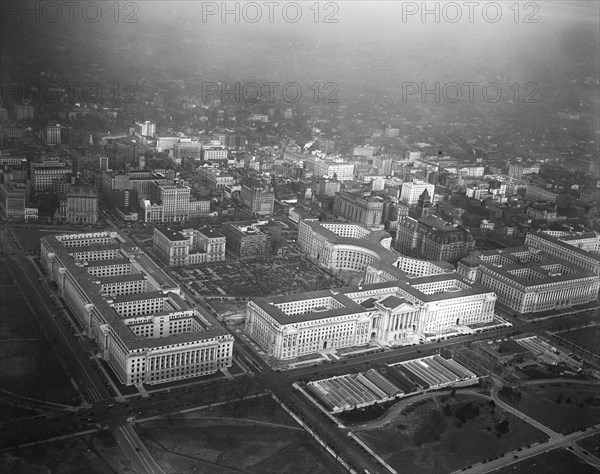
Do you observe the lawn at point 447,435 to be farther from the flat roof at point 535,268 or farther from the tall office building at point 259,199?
the tall office building at point 259,199

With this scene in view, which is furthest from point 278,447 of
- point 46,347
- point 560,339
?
point 560,339

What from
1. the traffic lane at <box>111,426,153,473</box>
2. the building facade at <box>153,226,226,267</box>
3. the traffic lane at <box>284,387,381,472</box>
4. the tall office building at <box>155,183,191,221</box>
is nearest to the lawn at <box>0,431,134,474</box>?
the traffic lane at <box>111,426,153,473</box>

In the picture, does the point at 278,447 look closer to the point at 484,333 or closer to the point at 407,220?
the point at 484,333

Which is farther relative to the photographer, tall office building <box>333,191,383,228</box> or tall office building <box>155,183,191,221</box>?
tall office building <box>333,191,383,228</box>

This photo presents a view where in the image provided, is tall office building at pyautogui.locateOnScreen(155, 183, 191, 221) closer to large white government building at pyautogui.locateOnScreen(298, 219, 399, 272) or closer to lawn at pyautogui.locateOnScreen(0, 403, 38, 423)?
large white government building at pyautogui.locateOnScreen(298, 219, 399, 272)

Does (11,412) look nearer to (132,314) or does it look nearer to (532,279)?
(132,314)

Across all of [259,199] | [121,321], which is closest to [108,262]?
[121,321]

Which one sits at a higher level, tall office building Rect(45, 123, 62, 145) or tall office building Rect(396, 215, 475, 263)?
tall office building Rect(45, 123, 62, 145)
